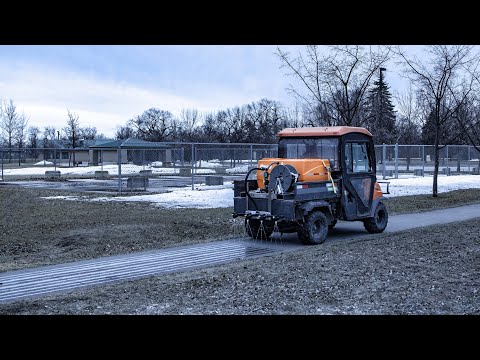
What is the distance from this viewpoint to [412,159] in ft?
139

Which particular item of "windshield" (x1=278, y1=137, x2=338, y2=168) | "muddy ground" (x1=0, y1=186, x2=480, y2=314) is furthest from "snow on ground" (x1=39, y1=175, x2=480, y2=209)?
"windshield" (x1=278, y1=137, x2=338, y2=168)

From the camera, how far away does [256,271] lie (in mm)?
8594

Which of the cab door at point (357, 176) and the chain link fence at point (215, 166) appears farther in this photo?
the chain link fence at point (215, 166)

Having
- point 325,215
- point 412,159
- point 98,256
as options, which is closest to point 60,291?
point 98,256

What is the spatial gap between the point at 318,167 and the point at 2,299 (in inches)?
266

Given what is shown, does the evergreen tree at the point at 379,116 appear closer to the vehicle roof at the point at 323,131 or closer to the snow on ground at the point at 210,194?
the snow on ground at the point at 210,194

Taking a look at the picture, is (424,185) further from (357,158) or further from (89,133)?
(89,133)

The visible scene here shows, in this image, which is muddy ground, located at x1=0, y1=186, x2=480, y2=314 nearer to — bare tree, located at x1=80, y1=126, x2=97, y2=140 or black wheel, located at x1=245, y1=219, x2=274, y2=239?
black wheel, located at x1=245, y1=219, x2=274, y2=239

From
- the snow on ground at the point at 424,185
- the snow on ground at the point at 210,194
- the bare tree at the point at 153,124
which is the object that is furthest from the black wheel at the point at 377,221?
the bare tree at the point at 153,124

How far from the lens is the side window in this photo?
12398 mm

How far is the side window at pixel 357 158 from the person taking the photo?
40.7 ft

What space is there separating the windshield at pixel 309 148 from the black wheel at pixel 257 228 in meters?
1.58

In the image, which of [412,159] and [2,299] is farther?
[412,159]
